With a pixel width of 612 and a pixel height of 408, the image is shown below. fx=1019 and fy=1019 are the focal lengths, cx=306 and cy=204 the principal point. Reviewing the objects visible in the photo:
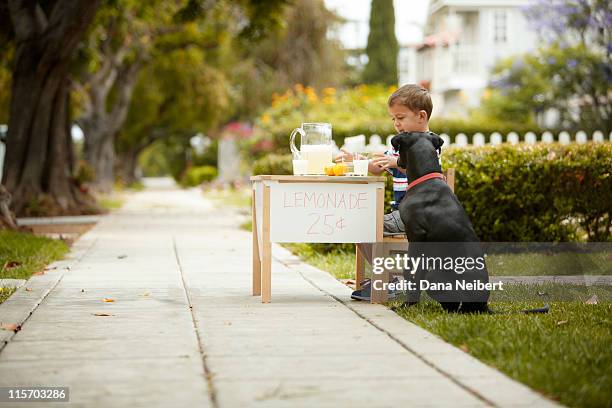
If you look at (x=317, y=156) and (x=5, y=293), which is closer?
(x=317, y=156)

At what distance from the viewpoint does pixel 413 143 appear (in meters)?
7.13

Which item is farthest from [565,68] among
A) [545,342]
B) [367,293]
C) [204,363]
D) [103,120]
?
[204,363]

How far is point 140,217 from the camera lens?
19.7 metres

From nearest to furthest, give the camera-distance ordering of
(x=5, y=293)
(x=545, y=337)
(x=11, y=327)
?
(x=545, y=337) < (x=11, y=327) < (x=5, y=293)

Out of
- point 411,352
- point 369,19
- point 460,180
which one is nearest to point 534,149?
point 460,180

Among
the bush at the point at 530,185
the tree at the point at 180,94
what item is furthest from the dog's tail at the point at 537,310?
the tree at the point at 180,94

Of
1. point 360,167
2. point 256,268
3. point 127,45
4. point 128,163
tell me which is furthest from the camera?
point 128,163

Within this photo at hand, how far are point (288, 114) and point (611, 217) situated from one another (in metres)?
17.1

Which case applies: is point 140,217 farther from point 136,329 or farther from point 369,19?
point 369,19

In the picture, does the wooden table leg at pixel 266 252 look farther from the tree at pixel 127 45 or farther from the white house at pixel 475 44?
the white house at pixel 475 44

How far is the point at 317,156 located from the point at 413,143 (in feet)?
2.81

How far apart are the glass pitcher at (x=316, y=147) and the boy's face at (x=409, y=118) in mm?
631

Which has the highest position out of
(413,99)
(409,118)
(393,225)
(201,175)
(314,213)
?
(413,99)

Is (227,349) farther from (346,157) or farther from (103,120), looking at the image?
(103,120)
